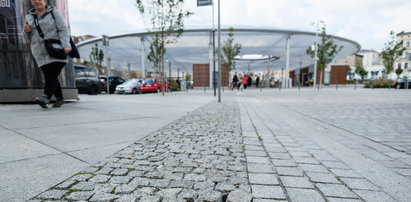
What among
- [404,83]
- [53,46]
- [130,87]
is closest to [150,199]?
[53,46]

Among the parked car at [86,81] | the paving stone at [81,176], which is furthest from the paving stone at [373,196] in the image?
the parked car at [86,81]

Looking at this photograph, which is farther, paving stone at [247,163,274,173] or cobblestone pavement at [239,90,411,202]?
paving stone at [247,163,274,173]

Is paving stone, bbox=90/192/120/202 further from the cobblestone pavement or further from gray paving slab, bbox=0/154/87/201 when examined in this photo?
the cobblestone pavement

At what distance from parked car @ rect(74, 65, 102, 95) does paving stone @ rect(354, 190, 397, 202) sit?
48.5 feet

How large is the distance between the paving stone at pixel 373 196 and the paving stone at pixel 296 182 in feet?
1.00

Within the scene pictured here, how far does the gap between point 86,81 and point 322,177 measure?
48.4 feet

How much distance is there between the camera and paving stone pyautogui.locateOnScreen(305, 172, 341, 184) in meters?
1.61

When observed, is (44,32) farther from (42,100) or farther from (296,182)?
(296,182)

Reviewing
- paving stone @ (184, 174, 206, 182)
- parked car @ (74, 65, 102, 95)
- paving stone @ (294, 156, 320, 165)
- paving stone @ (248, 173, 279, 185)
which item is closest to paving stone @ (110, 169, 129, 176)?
paving stone @ (184, 174, 206, 182)

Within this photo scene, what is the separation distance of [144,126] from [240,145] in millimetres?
1675

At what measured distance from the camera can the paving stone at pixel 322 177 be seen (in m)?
1.61

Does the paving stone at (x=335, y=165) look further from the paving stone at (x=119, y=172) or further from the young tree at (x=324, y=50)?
the young tree at (x=324, y=50)

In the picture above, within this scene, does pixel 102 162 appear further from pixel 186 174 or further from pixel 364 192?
pixel 364 192

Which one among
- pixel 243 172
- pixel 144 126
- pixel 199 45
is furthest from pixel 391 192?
pixel 199 45
